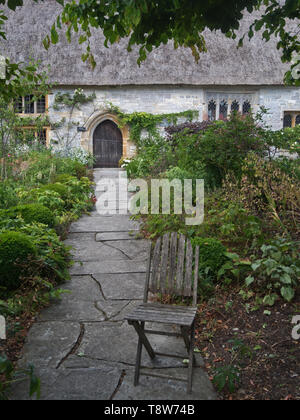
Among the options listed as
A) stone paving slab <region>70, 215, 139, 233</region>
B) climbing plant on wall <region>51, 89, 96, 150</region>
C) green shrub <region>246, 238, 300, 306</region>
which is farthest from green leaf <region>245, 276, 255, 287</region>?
climbing plant on wall <region>51, 89, 96, 150</region>

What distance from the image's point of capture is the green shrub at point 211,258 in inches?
167

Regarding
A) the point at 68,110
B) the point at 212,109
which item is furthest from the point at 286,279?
the point at 212,109

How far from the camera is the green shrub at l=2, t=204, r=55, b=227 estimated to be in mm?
5648

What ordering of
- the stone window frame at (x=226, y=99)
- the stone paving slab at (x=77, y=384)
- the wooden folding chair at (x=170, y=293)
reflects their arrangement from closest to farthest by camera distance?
the stone paving slab at (x=77, y=384) → the wooden folding chair at (x=170, y=293) → the stone window frame at (x=226, y=99)

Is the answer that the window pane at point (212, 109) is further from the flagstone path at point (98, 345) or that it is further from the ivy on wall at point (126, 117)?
the flagstone path at point (98, 345)

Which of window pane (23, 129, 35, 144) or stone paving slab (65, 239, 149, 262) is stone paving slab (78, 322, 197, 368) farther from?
window pane (23, 129, 35, 144)

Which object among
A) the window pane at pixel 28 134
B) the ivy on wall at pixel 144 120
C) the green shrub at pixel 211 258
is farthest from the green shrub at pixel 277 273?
the ivy on wall at pixel 144 120

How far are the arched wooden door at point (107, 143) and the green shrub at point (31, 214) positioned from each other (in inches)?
400

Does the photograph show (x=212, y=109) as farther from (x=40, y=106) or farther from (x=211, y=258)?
(x=211, y=258)

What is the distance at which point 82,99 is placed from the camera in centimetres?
1518

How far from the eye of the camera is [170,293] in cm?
324

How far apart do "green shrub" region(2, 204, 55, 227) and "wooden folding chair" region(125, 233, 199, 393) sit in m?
2.84

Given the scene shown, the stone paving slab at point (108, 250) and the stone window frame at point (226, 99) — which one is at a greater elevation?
the stone window frame at point (226, 99)

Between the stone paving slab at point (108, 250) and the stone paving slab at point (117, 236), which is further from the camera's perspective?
the stone paving slab at point (117, 236)
